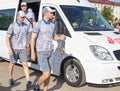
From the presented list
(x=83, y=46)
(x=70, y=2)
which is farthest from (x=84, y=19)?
(x=83, y=46)

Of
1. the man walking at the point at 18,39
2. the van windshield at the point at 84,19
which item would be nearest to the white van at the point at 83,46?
the van windshield at the point at 84,19

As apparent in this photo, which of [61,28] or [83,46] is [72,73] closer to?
[83,46]

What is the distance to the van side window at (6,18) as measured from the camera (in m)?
9.88

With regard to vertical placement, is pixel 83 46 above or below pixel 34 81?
above

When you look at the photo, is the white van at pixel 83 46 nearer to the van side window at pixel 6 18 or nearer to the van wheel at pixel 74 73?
the van wheel at pixel 74 73

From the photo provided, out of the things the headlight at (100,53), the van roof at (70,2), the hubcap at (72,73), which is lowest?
the hubcap at (72,73)

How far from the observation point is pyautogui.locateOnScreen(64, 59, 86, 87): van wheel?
751 centimetres

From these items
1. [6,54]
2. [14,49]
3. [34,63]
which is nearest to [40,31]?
[14,49]

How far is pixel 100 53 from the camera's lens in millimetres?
7320

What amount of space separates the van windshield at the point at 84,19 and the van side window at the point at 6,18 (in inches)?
86.2

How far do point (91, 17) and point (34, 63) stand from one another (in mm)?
1948

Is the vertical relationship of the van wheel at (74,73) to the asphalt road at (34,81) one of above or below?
above

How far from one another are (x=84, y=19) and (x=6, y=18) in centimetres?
297

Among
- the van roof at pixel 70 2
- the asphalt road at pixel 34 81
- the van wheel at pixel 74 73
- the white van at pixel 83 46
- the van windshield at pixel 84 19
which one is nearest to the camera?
the white van at pixel 83 46
